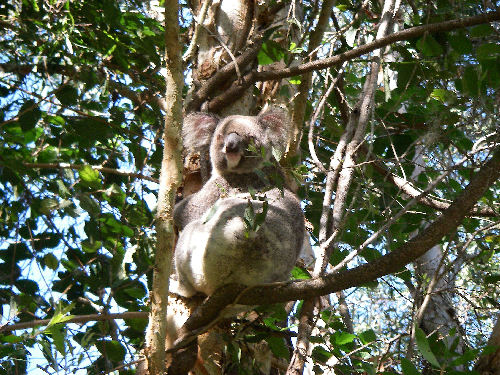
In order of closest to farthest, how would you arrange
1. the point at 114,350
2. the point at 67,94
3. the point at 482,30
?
the point at 114,350 < the point at 482,30 < the point at 67,94

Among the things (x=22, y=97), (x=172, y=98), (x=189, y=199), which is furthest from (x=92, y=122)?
(x=172, y=98)

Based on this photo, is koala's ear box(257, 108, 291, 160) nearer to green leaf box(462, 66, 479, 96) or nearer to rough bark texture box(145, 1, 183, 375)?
green leaf box(462, 66, 479, 96)

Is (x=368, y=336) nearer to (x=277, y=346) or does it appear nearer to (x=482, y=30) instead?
(x=277, y=346)

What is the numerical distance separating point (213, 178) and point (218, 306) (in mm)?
1242

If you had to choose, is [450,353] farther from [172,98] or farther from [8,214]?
[8,214]

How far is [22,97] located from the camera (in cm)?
369

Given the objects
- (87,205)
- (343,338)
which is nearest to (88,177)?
(87,205)

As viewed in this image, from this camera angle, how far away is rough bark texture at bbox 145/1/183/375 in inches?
89.4

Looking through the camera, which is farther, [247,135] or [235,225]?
[247,135]

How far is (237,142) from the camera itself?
12.6 feet

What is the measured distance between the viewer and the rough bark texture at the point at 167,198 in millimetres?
2270

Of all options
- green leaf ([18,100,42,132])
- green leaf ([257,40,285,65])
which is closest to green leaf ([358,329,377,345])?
green leaf ([257,40,285,65])

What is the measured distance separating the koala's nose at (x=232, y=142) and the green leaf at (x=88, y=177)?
1112 millimetres

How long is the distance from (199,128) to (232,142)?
271 millimetres
